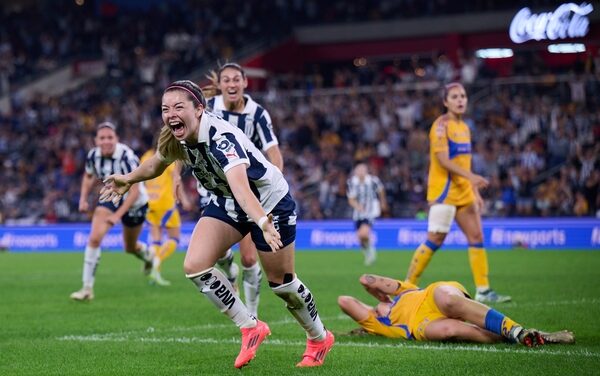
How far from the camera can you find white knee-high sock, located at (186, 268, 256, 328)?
26.1 feet

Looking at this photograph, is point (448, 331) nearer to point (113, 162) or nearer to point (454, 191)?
point (454, 191)

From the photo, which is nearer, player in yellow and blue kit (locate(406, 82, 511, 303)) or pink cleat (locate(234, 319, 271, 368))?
pink cleat (locate(234, 319, 271, 368))

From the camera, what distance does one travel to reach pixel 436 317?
30.8 feet

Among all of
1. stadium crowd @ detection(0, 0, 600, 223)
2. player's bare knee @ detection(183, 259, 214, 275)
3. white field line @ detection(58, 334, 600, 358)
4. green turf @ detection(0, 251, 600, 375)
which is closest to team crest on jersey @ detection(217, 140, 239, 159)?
player's bare knee @ detection(183, 259, 214, 275)

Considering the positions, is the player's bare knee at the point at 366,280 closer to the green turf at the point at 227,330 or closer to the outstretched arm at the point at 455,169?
the green turf at the point at 227,330

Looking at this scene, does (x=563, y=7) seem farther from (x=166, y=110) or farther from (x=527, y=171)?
(x=166, y=110)

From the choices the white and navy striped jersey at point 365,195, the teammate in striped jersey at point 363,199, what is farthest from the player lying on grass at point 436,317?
the white and navy striped jersey at point 365,195

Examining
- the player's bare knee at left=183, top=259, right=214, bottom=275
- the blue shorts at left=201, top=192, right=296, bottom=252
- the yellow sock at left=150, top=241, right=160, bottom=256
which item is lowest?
the yellow sock at left=150, top=241, right=160, bottom=256

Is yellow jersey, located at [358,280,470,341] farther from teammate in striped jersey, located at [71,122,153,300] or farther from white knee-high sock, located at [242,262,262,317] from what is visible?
teammate in striped jersey, located at [71,122,153,300]

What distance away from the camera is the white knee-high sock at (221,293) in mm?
7953

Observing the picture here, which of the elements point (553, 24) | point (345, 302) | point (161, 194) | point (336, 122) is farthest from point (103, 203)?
point (553, 24)

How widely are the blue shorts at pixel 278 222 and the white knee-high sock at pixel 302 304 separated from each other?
0.36 meters

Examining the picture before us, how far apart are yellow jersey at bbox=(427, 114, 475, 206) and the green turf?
5.34ft

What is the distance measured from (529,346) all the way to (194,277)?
3119mm
